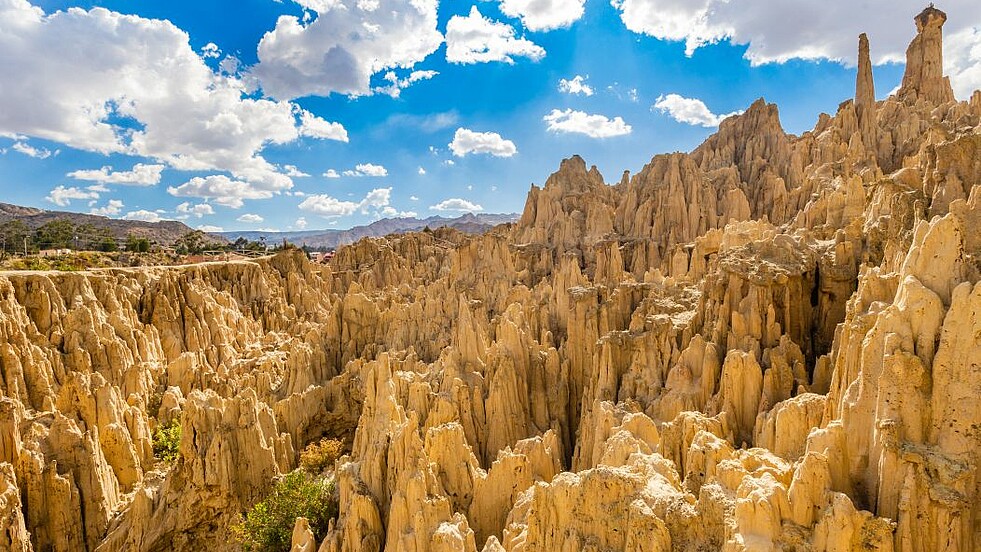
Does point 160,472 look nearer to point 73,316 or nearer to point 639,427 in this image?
point 73,316

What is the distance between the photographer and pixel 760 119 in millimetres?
46188

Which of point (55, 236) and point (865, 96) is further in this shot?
point (55, 236)

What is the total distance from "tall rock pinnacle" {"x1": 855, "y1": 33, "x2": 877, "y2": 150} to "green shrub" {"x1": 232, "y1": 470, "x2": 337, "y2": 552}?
39.6 meters

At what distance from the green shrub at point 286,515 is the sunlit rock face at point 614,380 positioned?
78 centimetres

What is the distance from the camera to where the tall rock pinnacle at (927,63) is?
137ft

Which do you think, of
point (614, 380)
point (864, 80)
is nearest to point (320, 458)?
point (614, 380)

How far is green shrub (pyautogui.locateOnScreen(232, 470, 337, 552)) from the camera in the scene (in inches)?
646

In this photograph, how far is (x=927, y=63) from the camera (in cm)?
4312

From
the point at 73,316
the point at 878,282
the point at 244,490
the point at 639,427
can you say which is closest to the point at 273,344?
the point at 73,316

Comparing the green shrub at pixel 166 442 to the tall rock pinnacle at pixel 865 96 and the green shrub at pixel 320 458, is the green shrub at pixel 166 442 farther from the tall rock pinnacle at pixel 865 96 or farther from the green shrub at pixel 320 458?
the tall rock pinnacle at pixel 865 96

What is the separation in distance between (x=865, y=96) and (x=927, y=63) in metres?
9.43

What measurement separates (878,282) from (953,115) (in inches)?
1332

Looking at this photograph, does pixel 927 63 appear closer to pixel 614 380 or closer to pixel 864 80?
pixel 864 80

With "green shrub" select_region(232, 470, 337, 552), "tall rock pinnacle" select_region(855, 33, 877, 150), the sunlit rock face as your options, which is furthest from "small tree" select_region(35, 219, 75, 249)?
"tall rock pinnacle" select_region(855, 33, 877, 150)
